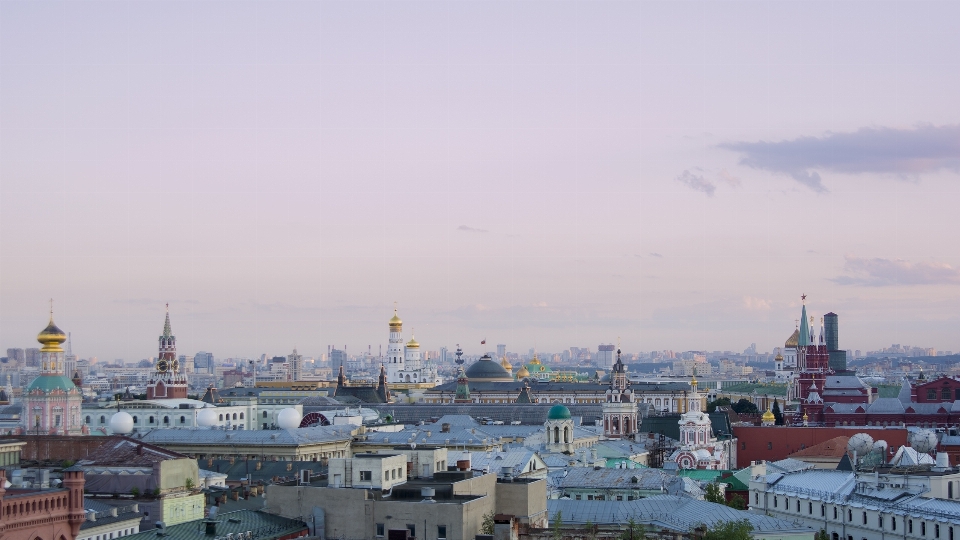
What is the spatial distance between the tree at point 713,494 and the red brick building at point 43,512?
129 ft

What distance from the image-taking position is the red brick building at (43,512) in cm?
3625

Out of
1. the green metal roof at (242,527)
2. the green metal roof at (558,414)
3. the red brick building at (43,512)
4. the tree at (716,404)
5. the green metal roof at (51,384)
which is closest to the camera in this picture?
the red brick building at (43,512)

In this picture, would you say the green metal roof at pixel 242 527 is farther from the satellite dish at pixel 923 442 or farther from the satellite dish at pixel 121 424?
the satellite dish at pixel 121 424

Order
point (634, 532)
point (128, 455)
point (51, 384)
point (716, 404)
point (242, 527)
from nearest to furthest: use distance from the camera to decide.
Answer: point (242, 527) → point (634, 532) → point (128, 455) → point (51, 384) → point (716, 404)

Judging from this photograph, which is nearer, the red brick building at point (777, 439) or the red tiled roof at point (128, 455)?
the red tiled roof at point (128, 455)

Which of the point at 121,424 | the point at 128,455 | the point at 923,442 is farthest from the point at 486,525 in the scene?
the point at 121,424

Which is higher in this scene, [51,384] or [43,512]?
[51,384]

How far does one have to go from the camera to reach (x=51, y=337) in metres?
125

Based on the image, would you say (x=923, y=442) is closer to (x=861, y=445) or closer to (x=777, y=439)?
(x=861, y=445)

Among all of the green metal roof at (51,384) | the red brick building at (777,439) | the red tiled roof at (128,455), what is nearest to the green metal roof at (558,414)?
the red brick building at (777,439)

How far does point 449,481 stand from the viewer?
154ft

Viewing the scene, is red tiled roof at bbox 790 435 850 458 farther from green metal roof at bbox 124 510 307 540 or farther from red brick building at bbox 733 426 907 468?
green metal roof at bbox 124 510 307 540

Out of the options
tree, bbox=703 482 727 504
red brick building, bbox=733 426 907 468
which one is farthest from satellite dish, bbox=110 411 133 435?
tree, bbox=703 482 727 504

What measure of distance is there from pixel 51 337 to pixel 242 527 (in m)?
85.4
